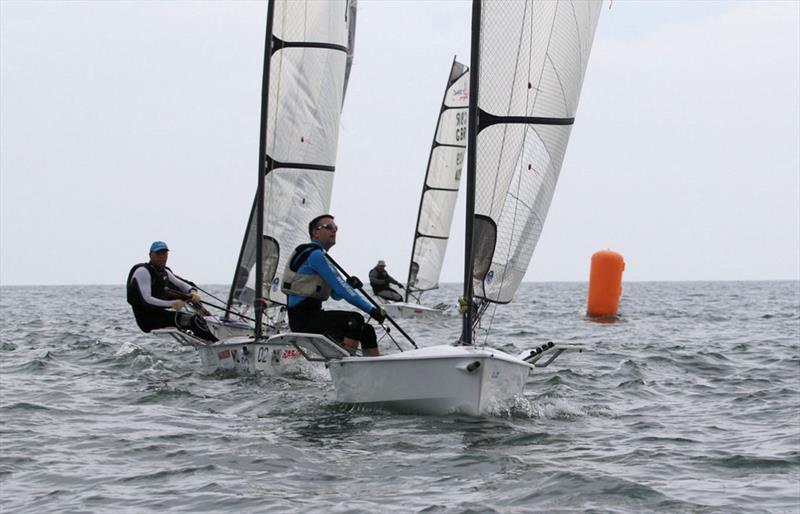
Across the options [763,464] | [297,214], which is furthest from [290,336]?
[297,214]

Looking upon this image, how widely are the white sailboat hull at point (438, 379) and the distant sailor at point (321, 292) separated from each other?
0.46 metres

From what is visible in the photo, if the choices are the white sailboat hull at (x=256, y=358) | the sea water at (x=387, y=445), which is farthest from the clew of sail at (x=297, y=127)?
the sea water at (x=387, y=445)

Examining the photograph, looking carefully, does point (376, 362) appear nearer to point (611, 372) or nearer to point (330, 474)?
point (330, 474)

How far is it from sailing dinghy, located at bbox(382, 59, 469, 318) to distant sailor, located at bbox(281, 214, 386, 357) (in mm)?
17245

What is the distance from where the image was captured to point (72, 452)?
24.2ft

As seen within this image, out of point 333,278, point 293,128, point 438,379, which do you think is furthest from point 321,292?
point 293,128

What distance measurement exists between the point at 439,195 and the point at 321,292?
19.5 metres

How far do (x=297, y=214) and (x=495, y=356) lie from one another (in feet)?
21.5

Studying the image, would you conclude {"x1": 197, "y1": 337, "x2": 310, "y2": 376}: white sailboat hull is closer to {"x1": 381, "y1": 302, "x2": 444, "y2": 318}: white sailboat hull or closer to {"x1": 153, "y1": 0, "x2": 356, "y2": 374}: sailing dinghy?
{"x1": 153, "y1": 0, "x2": 356, "y2": 374}: sailing dinghy

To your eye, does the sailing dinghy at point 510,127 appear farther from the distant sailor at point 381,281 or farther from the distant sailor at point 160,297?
the distant sailor at point 381,281

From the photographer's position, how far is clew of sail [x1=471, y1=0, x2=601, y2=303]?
8945 millimetres

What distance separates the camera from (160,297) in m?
12.5

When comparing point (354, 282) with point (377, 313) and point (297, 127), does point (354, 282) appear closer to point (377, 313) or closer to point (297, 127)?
point (377, 313)

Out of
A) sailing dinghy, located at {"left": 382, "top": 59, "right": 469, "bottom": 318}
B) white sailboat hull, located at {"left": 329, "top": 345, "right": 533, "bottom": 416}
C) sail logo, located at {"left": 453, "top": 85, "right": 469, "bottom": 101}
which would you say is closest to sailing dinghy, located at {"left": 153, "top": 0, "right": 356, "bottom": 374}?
white sailboat hull, located at {"left": 329, "top": 345, "right": 533, "bottom": 416}
